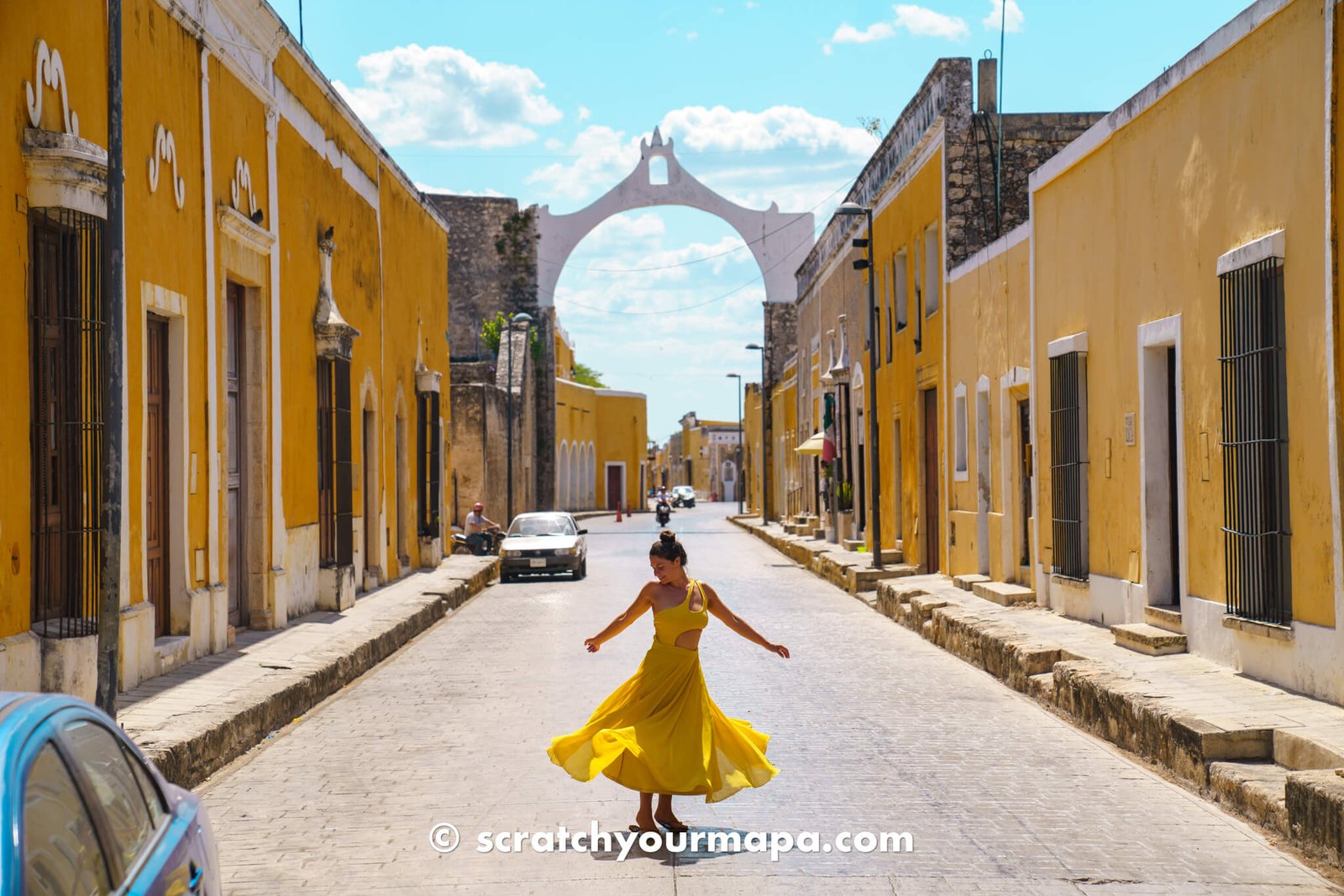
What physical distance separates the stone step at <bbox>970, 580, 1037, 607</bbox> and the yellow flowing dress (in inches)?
392

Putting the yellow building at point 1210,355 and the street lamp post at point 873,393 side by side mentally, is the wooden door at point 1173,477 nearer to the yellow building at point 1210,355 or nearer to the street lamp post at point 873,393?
the yellow building at point 1210,355

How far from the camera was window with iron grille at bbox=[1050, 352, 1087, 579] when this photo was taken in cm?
1452

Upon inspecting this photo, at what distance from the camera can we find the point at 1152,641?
1123 cm

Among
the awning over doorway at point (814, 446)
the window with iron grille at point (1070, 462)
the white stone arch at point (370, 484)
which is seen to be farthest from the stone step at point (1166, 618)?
the awning over doorway at point (814, 446)

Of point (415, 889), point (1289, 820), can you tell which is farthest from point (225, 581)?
point (1289, 820)

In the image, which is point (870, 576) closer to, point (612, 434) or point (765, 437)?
point (765, 437)

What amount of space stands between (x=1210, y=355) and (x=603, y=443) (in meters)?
63.5

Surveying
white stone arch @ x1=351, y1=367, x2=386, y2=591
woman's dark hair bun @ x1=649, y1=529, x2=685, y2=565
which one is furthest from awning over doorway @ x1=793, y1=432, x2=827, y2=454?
woman's dark hair bun @ x1=649, y1=529, x2=685, y2=565

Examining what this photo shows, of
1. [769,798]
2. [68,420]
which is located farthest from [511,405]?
[769,798]

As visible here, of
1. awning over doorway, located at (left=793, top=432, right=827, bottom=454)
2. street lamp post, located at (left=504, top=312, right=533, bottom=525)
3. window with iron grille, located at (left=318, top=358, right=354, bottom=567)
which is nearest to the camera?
window with iron grille, located at (left=318, top=358, right=354, bottom=567)

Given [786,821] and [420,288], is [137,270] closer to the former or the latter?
[786,821]

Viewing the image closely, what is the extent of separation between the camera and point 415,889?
19.1 feet

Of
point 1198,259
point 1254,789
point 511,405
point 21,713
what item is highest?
point 511,405

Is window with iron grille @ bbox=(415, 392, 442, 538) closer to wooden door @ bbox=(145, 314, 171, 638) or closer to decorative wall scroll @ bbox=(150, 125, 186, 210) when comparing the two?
wooden door @ bbox=(145, 314, 171, 638)
